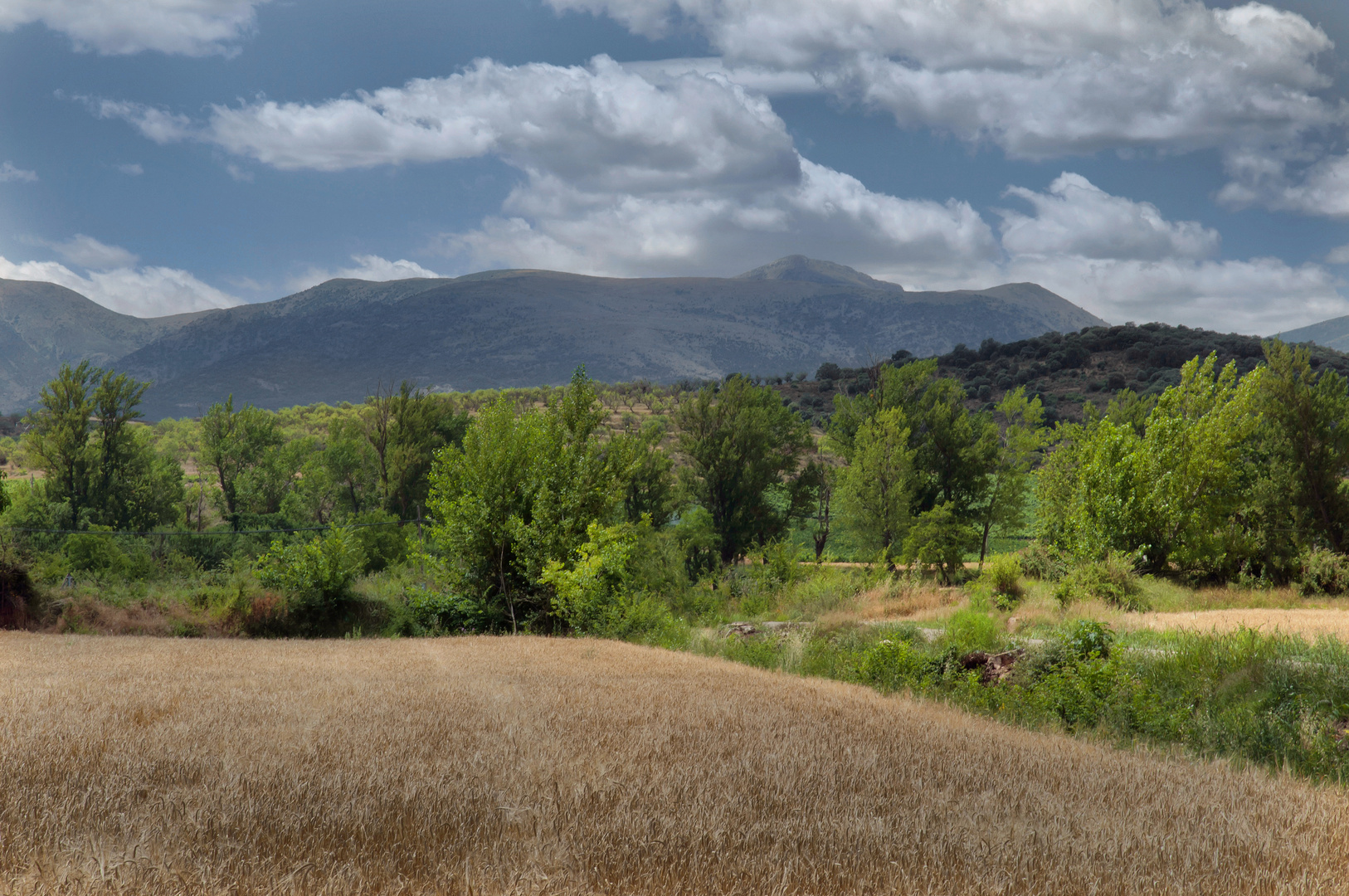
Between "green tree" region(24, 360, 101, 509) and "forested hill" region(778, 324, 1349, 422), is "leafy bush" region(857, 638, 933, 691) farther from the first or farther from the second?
"forested hill" region(778, 324, 1349, 422)

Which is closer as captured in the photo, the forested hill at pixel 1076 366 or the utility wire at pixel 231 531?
the utility wire at pixel 231 531

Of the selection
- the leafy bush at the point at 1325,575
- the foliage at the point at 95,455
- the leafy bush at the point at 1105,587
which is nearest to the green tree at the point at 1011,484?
the leafy bush at the point at 1325,575

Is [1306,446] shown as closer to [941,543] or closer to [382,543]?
[941,543]

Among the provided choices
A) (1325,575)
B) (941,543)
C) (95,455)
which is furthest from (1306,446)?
(95,455)

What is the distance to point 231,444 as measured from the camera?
5944 cm

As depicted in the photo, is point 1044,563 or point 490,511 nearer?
point 490,511

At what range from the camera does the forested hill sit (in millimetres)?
92188

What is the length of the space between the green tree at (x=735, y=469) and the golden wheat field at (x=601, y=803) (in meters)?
46.9

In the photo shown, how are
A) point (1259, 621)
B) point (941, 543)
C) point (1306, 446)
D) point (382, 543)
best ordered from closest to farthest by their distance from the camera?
point (1259, 621)
point (1306, 446)
point (941, 543)
point (382, 543)

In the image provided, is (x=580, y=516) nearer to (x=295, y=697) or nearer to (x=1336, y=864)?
(x=295, y=697)

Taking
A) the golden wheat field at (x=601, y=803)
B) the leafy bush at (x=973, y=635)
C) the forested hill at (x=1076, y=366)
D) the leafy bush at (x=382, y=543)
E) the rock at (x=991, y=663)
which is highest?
the forested hill at (x=1076, y=366)

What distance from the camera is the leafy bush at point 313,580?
78.4ft

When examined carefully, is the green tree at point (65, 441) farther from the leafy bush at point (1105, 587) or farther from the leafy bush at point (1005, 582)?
the leafy bush at point (1105, 587)

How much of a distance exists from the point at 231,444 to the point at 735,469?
36695mm
